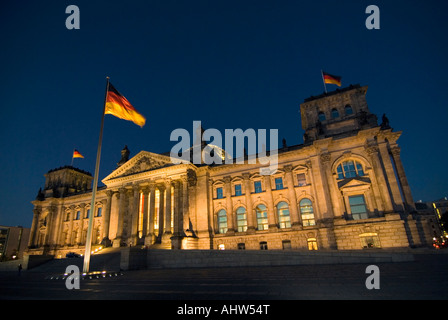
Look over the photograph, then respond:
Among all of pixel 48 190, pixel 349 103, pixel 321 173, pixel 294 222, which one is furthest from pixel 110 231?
pixel 349 103

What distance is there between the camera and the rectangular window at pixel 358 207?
29.2 metres

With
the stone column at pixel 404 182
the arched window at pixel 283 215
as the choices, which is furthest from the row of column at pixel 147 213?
the stone column at pixel 404 182

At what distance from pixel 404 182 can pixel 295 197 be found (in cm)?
1279

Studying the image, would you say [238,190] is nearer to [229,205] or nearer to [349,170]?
[229,205]

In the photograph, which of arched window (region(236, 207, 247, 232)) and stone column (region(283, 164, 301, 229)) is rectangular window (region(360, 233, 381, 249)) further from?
arched window (region(236, 207, 247, 232))

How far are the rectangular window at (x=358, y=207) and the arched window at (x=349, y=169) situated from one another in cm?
294

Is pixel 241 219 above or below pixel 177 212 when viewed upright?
below

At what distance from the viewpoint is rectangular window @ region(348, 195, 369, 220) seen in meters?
29.2

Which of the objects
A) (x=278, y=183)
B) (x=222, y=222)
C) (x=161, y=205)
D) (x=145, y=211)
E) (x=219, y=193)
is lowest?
(x=222, y=222)

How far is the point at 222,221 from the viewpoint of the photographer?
37.4 metres

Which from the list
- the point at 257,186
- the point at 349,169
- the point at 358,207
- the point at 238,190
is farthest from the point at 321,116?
the point at 238,190

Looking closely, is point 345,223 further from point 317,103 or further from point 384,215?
point 317,103

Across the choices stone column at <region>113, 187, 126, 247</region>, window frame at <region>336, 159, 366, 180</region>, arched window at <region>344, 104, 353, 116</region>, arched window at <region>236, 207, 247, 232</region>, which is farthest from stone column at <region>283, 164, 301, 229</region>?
stone column at <region>113, 187, 126, 247</region>

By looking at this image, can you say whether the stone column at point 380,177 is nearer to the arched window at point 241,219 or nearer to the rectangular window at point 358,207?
the rectangular window at point 358,207
